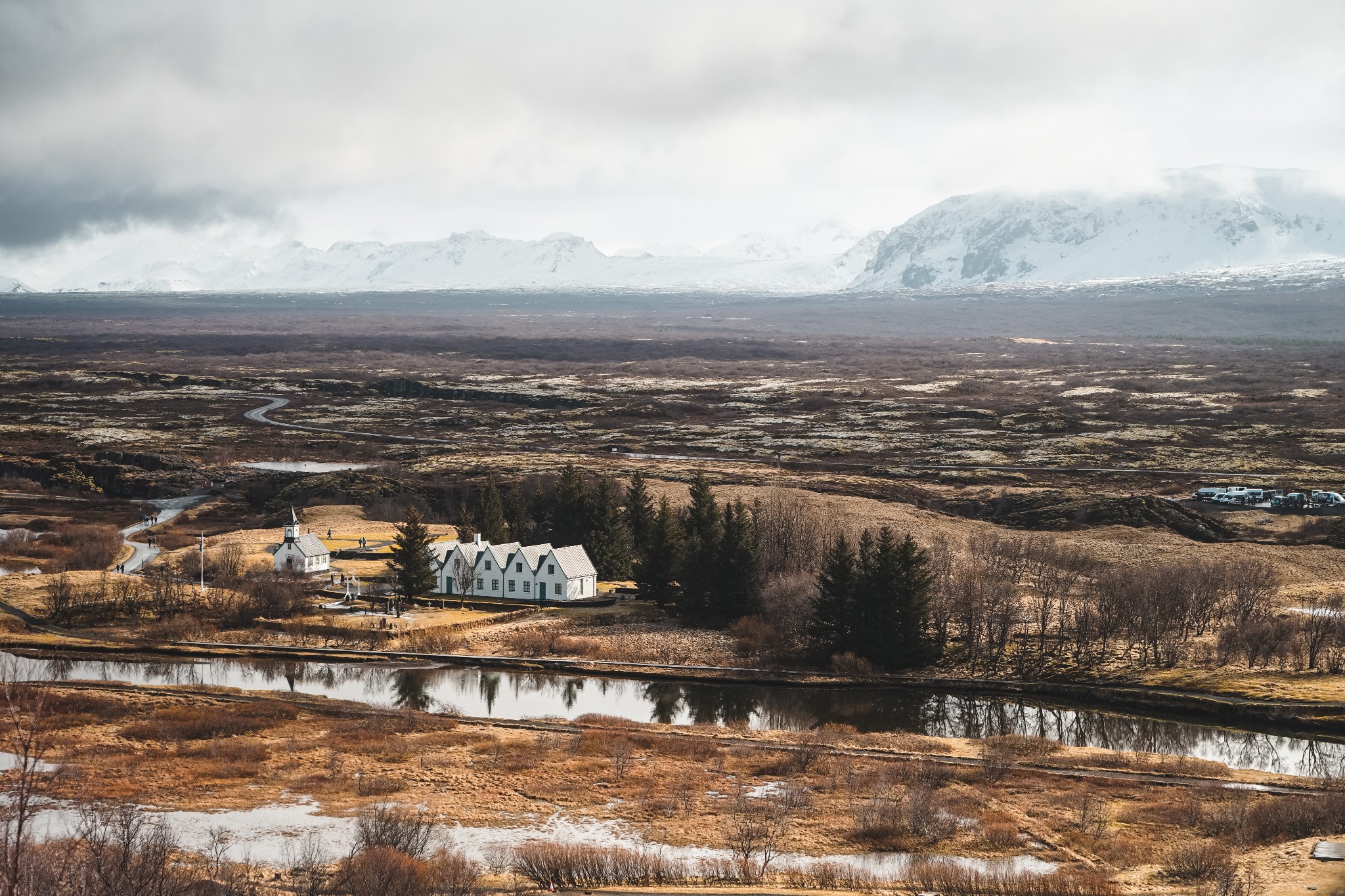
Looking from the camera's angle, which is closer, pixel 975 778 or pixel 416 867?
pixel 416 867

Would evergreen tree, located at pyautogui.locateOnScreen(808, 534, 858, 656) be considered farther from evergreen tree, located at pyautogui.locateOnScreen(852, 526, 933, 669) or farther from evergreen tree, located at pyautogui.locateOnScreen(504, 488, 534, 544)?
evergreen tree, located at pyautogui.locateOnScreen(504, 488, 534, 544)

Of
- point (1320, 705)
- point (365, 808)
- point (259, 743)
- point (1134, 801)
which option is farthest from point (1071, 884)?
point (259, 743)

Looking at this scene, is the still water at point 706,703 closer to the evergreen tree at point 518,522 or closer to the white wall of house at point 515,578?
the white wall of house at point 515,578

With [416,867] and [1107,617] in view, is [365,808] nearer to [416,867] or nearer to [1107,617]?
Result: [416,867]

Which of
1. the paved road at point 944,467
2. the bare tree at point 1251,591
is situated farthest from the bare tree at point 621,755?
the paved road at point 944,467

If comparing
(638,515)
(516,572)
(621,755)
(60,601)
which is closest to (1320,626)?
(621,755)

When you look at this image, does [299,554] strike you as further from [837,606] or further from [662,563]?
[837,606]
